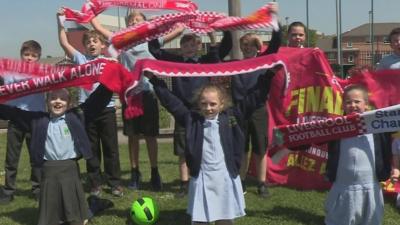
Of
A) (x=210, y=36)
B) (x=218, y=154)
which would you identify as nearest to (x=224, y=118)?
(x=218, y=154)

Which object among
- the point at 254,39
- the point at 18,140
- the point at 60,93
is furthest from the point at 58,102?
the point at 254,39

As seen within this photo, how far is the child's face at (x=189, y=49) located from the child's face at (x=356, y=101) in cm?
213

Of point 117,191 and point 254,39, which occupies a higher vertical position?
point 254,39

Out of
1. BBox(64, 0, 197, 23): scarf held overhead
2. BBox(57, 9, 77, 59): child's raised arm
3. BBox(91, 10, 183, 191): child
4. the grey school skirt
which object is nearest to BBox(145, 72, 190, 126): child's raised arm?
the grey school skirt

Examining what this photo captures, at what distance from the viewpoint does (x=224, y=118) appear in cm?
511

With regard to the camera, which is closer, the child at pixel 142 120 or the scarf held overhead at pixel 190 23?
the scarf held overhead at pixel 190 23

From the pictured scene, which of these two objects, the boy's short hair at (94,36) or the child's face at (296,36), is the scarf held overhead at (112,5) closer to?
the boy's short hair at (94,36)

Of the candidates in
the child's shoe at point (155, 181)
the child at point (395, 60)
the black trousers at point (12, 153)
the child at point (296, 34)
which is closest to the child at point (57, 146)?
the black trousers at point (12, 153)

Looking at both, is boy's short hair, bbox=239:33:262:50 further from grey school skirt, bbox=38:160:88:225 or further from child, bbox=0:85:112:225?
grey school skirt, bbox=38:160:88:225

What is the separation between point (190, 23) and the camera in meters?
5.68

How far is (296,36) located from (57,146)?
3592 millimetres

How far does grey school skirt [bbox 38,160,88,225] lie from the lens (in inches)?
214

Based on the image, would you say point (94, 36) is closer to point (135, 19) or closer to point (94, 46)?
point (94, 46)

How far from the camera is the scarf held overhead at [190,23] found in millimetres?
5234
